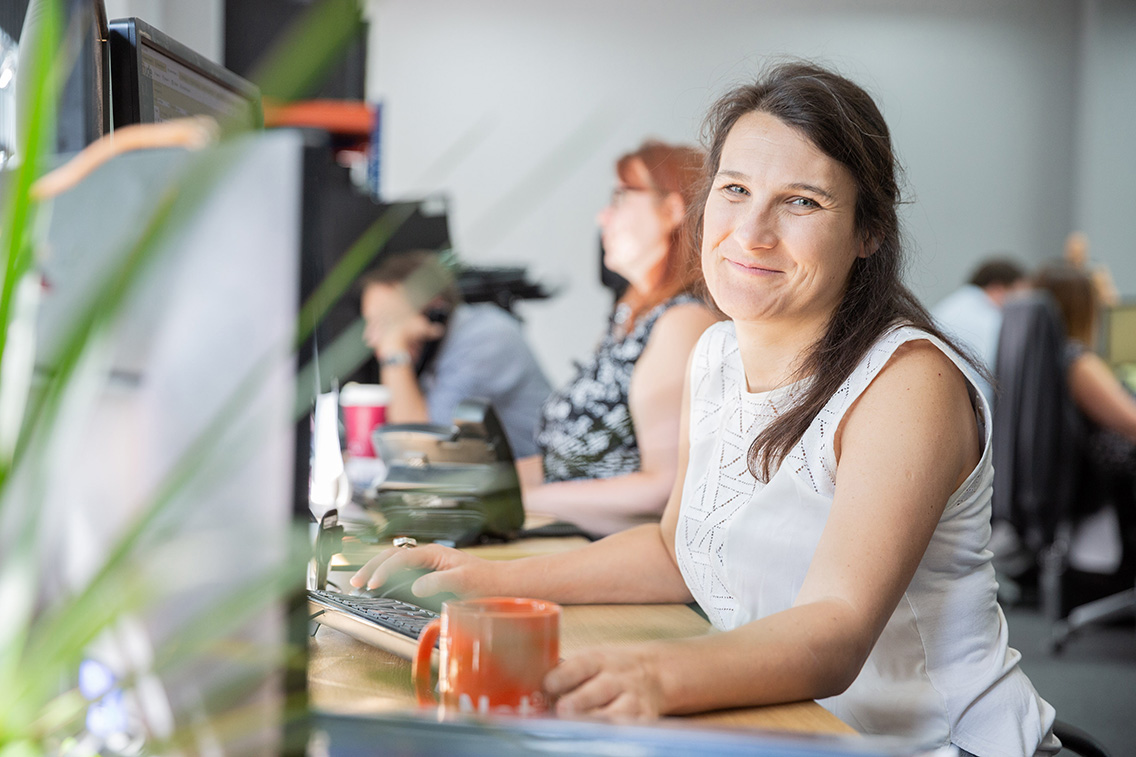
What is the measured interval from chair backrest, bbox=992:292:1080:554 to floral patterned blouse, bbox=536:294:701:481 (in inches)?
74.4

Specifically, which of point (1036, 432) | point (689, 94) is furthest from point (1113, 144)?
point (1036, 432)

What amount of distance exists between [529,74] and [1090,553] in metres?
3.82

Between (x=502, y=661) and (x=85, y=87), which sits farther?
(x=85, y=87)

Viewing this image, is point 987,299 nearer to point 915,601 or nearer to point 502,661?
point 915,601

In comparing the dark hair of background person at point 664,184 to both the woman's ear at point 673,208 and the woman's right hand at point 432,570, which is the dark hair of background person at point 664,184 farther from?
the woman's right hand at point 432,570

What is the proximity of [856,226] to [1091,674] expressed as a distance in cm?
257

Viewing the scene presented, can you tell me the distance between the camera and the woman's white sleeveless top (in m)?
0.97

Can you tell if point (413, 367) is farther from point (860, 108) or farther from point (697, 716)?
point (697, 716)

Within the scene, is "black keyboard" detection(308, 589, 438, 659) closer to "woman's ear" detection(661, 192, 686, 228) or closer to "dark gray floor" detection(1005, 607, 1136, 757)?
"woman's ear" detection(661, 192, 686, 228)

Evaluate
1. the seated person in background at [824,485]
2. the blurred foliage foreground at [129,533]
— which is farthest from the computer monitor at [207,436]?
the seated person in background at [824,485]

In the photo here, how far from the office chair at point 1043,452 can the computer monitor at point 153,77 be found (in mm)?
2828

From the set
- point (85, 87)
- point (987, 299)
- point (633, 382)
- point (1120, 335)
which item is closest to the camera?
point (85, 87)

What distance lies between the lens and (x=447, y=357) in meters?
2.96

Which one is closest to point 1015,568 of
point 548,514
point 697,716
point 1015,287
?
point 1015,287
